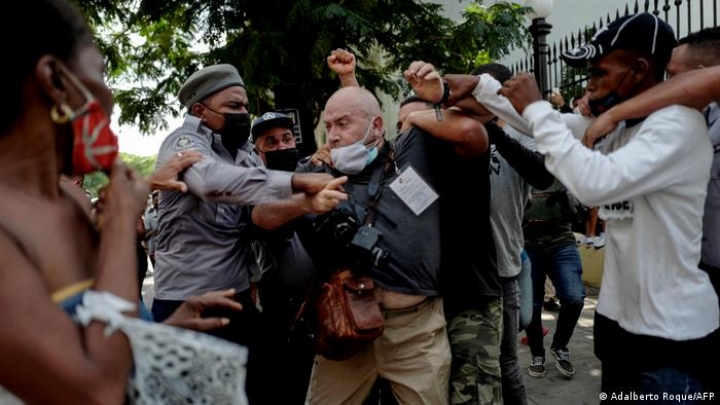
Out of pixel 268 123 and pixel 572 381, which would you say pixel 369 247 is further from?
pixel 572 381

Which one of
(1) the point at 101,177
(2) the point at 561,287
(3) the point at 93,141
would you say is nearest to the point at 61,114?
(3) the point at 93,141

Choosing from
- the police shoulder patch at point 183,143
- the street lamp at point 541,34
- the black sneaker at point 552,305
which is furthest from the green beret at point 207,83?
the black sneaker at point 552,305

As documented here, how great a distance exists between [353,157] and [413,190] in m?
0.31

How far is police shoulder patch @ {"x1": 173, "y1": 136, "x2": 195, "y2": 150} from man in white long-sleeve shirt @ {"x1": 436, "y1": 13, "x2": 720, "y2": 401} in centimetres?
147

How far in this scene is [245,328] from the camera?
8.70ft

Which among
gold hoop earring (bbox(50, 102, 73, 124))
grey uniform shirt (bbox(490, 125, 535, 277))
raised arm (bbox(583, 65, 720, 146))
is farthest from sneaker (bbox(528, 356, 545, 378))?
gold hoop earring (bbox(50, 102, 73, 124))

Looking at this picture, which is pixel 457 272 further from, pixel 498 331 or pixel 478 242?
pixel 498 331

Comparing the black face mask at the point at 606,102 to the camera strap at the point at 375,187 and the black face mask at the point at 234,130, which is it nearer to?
the camera strap at the point at 375,187

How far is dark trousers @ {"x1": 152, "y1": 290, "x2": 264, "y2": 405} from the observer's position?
99.3 inches

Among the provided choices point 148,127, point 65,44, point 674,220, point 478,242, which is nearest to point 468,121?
A: point 478,242

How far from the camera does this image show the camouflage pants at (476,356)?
2.24 m

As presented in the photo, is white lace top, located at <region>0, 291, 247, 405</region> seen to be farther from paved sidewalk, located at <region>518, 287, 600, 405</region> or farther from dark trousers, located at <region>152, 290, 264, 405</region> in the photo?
paved sidewalk, located at <region>518, 287, 600, 405</region>

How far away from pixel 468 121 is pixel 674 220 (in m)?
0.85

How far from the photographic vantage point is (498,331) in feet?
7.95
